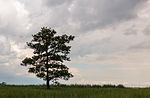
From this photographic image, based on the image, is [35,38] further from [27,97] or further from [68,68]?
→ [27,97]

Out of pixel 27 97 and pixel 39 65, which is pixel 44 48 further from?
pixel 27 97

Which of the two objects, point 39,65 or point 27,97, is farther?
point 39,65

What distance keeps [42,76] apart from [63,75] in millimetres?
2708

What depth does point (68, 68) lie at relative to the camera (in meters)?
45.4

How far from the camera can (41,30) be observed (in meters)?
45.1

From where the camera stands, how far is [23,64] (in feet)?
150

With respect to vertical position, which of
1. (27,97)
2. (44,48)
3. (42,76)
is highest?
(44,48)

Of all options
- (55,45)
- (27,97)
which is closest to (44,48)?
(55,45)

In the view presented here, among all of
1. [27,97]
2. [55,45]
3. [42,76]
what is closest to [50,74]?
[42,76]

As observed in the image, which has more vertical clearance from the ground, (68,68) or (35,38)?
(35,38)

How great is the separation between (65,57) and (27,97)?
2358 centimetres

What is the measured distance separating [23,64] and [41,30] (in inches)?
200

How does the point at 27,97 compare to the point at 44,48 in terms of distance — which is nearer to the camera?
the point at 27,97

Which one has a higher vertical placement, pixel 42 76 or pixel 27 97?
pixel 42 76
